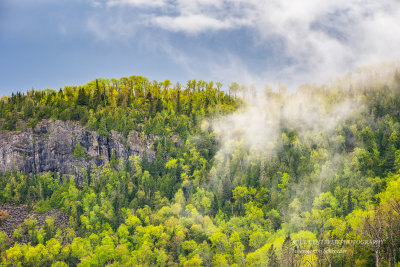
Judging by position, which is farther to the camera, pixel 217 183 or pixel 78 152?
pixel 78 152

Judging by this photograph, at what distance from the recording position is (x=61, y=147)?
152500mm

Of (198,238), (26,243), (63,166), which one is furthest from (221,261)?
(63,166)

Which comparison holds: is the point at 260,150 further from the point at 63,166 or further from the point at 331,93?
the point at 63,166

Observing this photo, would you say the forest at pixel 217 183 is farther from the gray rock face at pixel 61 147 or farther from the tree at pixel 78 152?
the gray rock face at pixel 61 147

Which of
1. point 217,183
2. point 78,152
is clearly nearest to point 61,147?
point 78,152

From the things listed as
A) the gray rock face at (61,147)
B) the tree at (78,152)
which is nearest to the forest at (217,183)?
the tree at (78,152)

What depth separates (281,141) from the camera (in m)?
151

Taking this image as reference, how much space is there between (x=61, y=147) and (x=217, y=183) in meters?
72.6

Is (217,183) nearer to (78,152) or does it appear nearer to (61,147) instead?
(78,152)

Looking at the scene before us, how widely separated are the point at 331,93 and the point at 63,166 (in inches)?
5635

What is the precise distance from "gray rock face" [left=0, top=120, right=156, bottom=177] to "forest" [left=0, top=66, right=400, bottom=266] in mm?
3397

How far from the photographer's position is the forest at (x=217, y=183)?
321 ft

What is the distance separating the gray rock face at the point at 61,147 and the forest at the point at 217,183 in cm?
340

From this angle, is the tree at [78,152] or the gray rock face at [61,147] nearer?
the gray rock face at [61,147]
